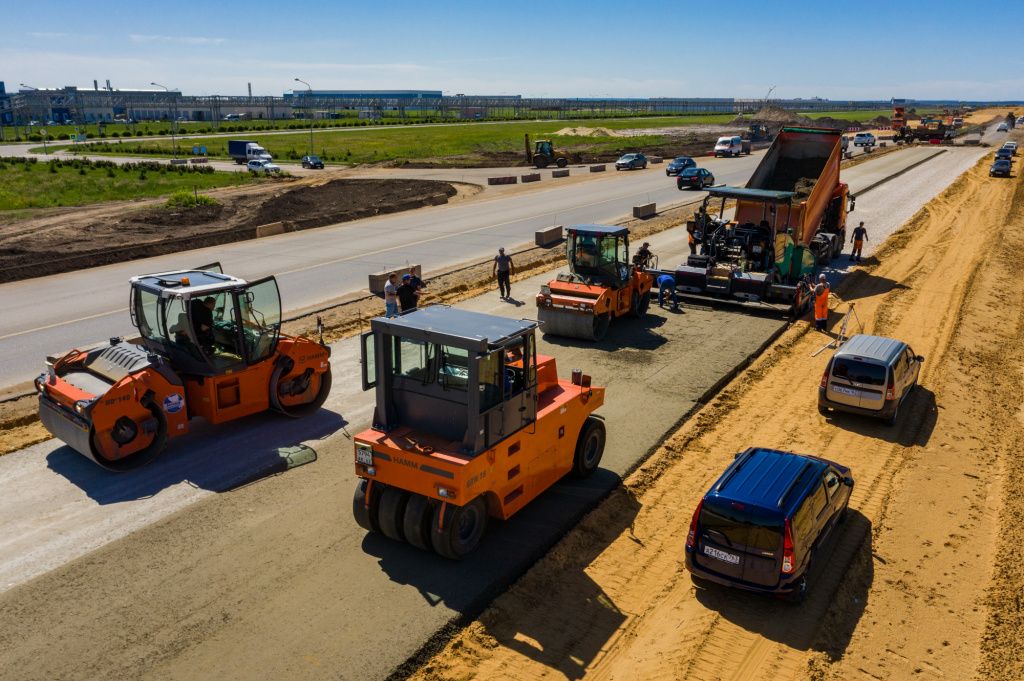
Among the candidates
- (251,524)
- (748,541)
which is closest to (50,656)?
(251,524)

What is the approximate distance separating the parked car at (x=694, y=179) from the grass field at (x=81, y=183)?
101 ft

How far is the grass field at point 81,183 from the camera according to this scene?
45.9 meters

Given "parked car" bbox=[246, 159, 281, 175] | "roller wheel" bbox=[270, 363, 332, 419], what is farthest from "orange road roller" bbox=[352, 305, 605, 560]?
"parked car" bbox=[246, 159, 281, 175]

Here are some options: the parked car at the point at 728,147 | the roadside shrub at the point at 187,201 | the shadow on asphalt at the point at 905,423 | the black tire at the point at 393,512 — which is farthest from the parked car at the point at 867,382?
the parked car at the point at 728,147

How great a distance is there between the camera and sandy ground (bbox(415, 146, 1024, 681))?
8.70 metres

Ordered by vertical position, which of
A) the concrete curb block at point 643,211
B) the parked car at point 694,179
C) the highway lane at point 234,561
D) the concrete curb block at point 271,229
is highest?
the parked car at point 694,179

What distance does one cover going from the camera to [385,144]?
93.2 metres

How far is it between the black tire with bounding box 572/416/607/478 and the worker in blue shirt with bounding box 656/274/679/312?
1102cm

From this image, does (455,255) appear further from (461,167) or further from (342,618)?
(461,167)

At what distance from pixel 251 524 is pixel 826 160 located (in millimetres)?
24705

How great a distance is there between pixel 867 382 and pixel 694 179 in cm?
3797

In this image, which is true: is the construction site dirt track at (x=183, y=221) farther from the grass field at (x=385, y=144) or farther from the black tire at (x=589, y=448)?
the black tire at (x=589, y=448)

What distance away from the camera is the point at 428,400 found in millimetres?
10461

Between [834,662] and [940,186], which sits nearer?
[834,662]
